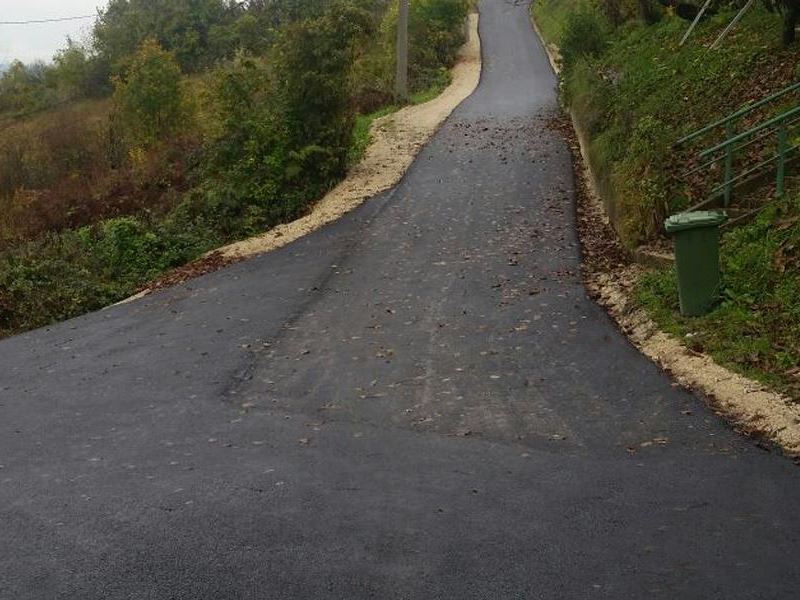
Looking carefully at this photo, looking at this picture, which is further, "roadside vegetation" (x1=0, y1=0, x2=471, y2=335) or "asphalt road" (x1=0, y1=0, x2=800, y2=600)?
"roadside vegetation" (x1=0, y1=0, x2=471, y2=335)

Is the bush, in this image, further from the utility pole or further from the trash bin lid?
the trash bin lid

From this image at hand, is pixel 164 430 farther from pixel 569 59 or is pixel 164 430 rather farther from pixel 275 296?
pixel 569 59

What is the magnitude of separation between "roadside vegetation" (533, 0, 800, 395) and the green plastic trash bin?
0.52 ft

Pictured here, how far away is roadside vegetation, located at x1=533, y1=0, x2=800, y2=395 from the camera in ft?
27.0

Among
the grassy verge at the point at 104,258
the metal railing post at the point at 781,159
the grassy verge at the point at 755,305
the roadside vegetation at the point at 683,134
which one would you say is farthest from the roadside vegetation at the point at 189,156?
the metal railing post at the point at 781,159

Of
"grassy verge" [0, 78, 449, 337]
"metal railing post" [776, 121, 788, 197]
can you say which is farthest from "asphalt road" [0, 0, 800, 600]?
"metal railing post" [776, 121, 788, 197]

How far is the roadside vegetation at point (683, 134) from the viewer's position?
822cm

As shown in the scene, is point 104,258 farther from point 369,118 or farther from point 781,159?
point 369,118

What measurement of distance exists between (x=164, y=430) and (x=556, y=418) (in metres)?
3.71

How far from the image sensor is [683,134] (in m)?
13.8

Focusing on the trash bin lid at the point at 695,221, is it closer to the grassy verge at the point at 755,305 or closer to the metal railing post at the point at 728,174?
the grassy verge at the point at 755,305

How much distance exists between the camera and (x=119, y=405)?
364 inches

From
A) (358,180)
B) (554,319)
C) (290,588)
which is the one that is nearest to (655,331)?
(554,319)

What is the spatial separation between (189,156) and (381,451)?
20935mm
